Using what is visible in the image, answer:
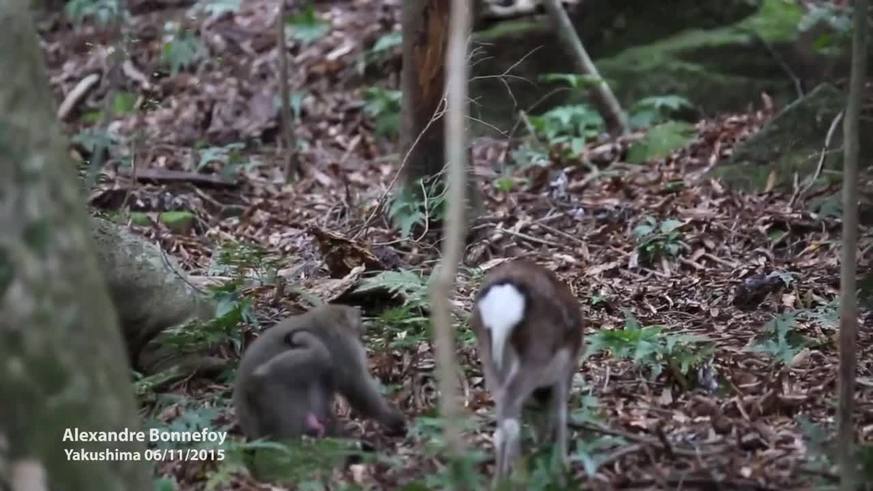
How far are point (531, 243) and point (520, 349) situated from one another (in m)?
4.22

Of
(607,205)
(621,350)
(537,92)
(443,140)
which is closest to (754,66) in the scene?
(537,92)

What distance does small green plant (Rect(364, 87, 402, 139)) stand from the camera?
1252 cm

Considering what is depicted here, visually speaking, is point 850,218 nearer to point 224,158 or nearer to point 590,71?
point 590,71

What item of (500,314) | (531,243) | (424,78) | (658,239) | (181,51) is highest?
(424,78)

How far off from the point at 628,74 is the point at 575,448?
8116 mm

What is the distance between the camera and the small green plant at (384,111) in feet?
41.1

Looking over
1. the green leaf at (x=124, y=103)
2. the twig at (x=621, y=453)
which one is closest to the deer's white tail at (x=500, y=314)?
the twig at (x=621, y=453)

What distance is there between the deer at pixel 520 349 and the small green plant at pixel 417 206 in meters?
2.81

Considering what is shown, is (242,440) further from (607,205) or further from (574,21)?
(574,21)

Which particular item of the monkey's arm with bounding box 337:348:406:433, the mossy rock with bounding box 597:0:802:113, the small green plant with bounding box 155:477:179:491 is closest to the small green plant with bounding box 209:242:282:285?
the monkey's arm with bounding box 337:348:406:433

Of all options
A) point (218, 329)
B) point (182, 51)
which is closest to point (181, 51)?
point (182, 51)

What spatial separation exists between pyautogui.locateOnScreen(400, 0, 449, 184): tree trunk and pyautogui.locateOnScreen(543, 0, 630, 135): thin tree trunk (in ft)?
10.9

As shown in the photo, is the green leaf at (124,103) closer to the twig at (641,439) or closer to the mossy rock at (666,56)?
the mossy rock at (666,56)

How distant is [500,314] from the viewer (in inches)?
187
